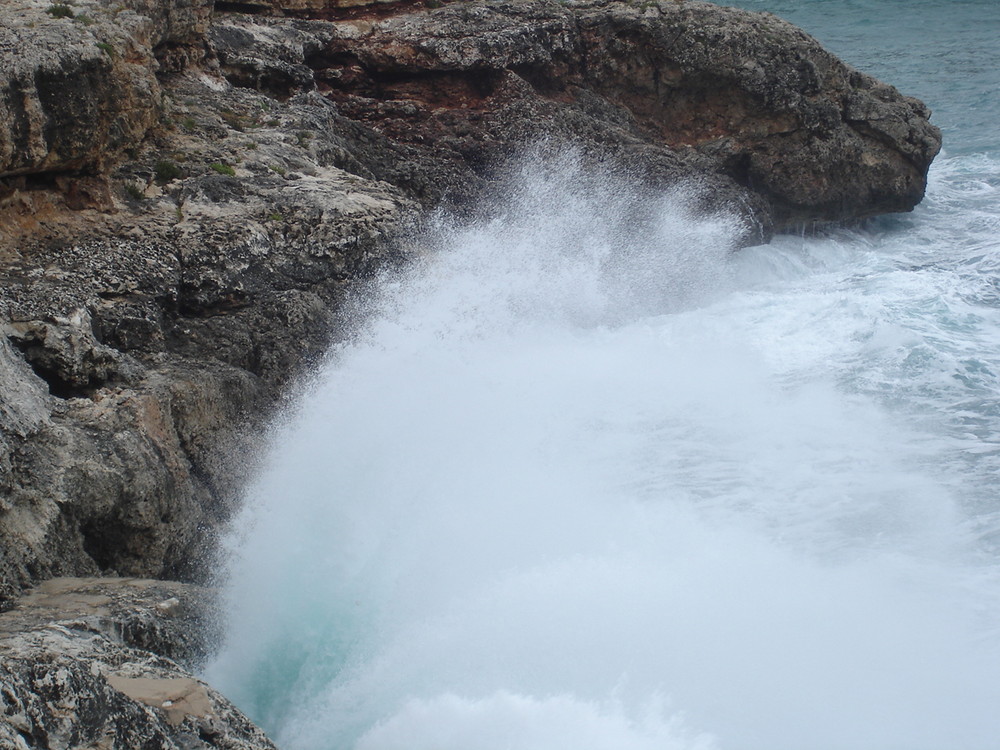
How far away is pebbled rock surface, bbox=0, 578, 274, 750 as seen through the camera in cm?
470

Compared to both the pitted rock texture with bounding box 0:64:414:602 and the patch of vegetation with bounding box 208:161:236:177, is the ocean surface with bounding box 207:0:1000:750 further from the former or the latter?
the patch of vegetation with bounding box 208:161:236:177

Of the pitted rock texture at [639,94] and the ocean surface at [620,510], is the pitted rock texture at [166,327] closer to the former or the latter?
the ocean surface at [620,510]

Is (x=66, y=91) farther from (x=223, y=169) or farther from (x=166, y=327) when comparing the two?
(x=223, y=169)

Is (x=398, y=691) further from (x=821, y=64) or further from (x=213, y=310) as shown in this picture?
(x=821, y=64)

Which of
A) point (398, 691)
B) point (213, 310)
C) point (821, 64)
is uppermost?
point (821, 64)

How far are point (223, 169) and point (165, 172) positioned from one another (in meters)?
0.75

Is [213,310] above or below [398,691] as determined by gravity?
above

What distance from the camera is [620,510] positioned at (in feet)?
32.6

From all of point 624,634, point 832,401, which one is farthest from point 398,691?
point 832,401

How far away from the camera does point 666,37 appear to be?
17.8m

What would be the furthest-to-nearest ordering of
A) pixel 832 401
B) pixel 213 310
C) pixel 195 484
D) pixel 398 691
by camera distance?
pixel 832 401, pixel 213 310, pixel 195 484, pixel 398 691

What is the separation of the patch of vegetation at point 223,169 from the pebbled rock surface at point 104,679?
243 inches

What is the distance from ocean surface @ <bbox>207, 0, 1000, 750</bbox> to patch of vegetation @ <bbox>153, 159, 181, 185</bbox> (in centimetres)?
268

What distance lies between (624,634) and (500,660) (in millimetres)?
1117
